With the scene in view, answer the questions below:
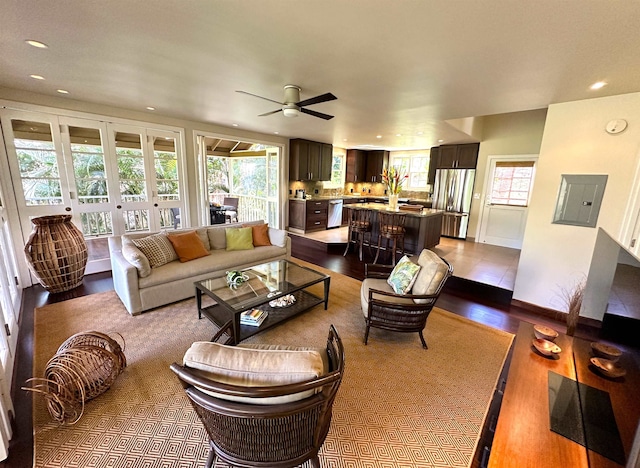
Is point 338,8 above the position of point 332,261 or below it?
above

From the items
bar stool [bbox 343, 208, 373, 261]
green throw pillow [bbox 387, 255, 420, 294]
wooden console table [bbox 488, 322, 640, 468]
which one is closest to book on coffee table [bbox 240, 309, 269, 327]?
green throw pillow [bbox 387, 255, 420, 294]

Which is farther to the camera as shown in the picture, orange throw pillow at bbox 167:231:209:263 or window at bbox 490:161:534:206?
window at bbox 490:161:534:206

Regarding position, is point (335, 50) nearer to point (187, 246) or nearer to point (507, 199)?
point (187, 246)

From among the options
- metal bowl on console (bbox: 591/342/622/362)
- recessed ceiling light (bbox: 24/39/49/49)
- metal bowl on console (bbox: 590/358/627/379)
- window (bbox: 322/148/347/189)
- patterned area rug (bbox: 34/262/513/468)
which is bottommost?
patterned area rug (bbox: 34/262/513/468)

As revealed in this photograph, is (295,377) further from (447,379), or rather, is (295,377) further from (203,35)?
(203,35)

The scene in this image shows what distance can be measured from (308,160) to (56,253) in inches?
206

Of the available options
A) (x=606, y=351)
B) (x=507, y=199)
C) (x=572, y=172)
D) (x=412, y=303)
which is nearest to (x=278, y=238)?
(x=412, y=303)

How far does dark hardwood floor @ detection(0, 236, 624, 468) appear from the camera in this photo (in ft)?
5.29

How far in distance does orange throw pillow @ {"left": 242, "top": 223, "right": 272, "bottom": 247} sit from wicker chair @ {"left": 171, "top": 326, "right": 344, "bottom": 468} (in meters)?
3.10

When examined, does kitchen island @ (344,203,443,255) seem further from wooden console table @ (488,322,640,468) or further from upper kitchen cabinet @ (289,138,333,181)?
wooden console table @ (488,322,640,468)

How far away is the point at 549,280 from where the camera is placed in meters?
3.30

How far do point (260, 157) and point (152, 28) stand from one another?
5.52 metres

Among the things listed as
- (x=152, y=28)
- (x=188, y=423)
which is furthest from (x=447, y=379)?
(x=152, y=28)

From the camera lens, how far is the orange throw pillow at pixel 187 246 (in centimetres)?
344
